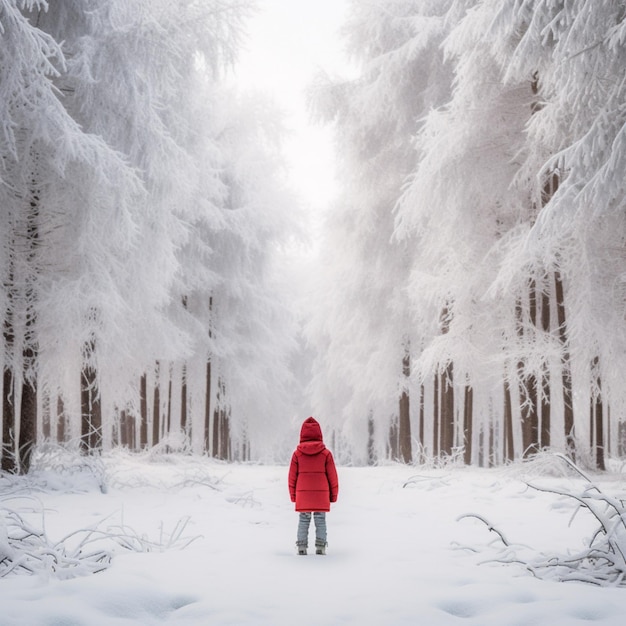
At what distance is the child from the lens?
16.0 feet

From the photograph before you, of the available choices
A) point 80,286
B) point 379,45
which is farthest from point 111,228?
point 379,45

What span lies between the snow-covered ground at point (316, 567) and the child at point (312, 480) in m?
0.32

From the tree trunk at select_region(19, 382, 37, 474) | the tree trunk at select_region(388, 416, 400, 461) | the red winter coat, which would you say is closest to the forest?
the tree trunk at select_region(19, 382, 37, 474)

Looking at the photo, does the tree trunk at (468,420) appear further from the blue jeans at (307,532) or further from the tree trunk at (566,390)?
the blue jeans at (307,532)

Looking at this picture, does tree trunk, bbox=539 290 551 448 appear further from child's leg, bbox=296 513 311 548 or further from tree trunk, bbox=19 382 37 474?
tree trunk, bbox=19 382 37 474

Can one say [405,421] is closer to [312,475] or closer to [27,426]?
[27,426]

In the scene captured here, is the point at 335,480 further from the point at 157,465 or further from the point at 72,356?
the point at 157,465

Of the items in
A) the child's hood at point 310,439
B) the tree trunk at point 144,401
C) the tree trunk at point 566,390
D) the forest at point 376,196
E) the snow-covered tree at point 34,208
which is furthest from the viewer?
the tree trunk at point 144,401

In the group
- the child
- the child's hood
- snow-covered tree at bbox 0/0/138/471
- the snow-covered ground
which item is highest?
snow-covered tree at bbox 0/0/138/471

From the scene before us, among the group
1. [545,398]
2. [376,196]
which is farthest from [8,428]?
[376,196]

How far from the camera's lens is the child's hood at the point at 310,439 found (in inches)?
202

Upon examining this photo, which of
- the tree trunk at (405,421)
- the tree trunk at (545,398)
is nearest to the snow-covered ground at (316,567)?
the tree trunk at (545,398)

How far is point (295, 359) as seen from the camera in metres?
29.7

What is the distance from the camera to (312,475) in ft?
16.6
